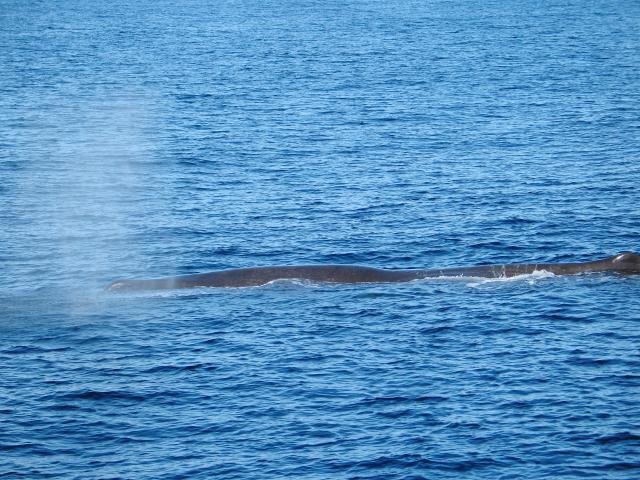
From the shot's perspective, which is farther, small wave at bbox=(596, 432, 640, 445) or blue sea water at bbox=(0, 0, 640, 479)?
blue sea water at bbox=(0, 0, 640, 479)

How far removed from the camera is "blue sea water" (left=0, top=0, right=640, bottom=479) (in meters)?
52.6

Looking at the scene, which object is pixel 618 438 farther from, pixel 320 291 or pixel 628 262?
pixel 320 291

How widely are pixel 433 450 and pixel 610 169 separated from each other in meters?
57.9

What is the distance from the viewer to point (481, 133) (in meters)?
124

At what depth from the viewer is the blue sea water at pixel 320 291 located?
52.6 metres

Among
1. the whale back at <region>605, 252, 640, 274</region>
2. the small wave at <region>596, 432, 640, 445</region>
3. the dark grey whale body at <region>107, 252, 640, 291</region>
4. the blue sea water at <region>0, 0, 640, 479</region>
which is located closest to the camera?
the small wave at <region>596, 432, 640, 445</region>

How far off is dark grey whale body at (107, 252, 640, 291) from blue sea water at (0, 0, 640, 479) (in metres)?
1.19

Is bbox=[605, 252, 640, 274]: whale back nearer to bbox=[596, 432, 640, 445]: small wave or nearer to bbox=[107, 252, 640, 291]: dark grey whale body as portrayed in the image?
bbox=[107, 252, 640, 291]: dark grey whale body

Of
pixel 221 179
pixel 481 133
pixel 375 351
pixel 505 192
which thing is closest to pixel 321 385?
pixel 375 351

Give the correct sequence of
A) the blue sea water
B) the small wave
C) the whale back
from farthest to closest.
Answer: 1. the whale back
2. the blue sea water
3. the small wave

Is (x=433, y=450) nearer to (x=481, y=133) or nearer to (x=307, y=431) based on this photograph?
(x=307, y=431)

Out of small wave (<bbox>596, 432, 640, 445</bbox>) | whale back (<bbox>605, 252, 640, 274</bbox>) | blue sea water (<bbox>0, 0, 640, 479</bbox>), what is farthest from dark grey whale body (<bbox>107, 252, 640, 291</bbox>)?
small wave (<bbox>596, 432, 640, 445</bbox>)

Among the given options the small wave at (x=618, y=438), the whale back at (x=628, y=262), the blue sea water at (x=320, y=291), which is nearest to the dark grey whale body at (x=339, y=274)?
the whale back at (x=628, y=262)

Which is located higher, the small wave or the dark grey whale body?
the dark grey whale body
